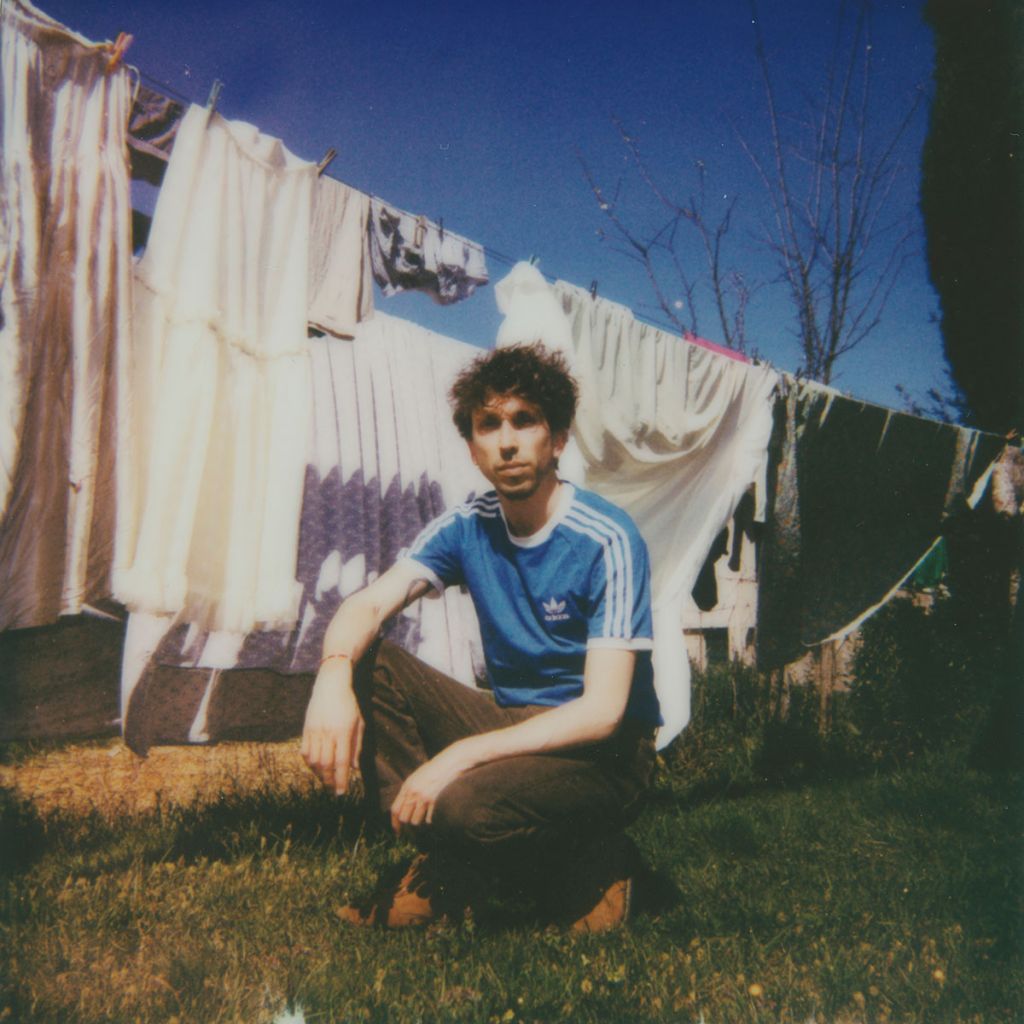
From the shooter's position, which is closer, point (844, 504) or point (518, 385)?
point (518, 385)

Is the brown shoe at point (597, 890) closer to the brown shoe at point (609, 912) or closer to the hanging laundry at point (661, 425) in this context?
the brown shoe at point (609, 912)

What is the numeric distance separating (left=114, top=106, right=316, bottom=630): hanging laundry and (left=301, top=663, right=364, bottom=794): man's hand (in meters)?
0.68

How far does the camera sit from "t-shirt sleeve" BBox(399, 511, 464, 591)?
2127 mm

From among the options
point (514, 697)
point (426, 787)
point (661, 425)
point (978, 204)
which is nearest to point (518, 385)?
point (514, 697)

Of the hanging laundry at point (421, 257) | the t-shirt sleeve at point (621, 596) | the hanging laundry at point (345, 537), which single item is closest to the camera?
the t-shirt sleeve at point (621, 596)

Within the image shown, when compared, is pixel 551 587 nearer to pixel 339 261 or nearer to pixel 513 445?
pixel 513 445

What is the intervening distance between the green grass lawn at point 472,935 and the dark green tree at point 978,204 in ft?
13.7

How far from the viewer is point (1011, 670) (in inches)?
94.5

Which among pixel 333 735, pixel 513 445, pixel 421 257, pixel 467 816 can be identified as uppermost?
pixel 421 257

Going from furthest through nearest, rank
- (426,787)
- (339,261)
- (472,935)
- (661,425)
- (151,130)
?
(661,425) < (339,261) < (151,130) < (472,935) < (426,787)

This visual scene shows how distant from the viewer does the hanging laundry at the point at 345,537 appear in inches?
92.2

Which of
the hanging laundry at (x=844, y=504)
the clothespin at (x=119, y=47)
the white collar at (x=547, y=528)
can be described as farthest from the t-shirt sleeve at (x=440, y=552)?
the hanging laundry at (x=844, y=504)

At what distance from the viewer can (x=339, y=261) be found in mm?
2730

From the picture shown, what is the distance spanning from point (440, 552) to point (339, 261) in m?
1.24
